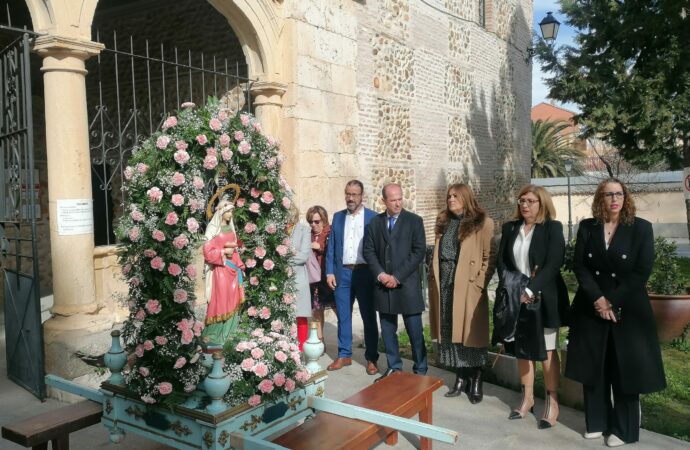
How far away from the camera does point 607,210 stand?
13.0 feet

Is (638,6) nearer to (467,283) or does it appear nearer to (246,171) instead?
(467,283)

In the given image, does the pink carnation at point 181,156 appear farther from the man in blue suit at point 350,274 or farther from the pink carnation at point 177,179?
the man in blue suit at point 350,274

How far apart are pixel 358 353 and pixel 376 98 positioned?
4.73 meters

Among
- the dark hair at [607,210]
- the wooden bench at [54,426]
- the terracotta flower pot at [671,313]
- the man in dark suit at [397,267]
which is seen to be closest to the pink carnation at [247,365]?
the wooden bench at [54,426]

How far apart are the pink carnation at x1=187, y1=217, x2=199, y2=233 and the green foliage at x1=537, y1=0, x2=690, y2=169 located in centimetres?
825

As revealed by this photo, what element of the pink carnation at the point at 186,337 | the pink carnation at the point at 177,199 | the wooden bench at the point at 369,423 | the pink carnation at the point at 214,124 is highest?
the pink carnation at the point at 214,124

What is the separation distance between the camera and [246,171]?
3.87 m

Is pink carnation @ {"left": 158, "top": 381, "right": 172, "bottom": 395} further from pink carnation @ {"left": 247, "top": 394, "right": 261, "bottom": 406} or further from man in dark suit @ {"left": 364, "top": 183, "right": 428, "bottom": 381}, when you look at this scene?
man in dark suit @ {"left": 364, "top": 183, "right": 428, "bottom": 381}

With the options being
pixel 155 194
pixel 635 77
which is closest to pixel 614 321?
pixel 155 194

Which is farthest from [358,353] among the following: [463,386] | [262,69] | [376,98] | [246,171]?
[376,98]

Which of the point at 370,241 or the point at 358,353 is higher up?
the point at 370,241

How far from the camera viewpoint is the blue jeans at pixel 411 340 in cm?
507

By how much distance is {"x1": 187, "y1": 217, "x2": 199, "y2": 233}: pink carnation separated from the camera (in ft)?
11.0

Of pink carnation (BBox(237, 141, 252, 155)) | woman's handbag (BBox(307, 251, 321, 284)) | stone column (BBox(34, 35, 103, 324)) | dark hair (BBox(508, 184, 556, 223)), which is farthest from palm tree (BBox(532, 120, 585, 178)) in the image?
pink carnation (BBox(237, 141, 252, 155))
